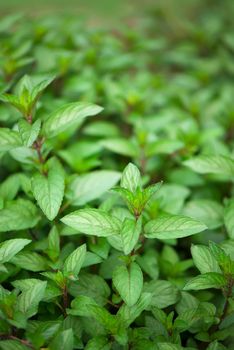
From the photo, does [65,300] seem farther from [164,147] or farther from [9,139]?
Answer: [164,147]

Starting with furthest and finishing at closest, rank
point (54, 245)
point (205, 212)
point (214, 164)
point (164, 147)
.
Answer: point (164, 147), point (205, 212), point (214, 164), point (54, 245)

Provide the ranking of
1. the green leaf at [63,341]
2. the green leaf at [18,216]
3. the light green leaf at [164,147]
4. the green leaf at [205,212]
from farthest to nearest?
the light green leaf at [164,147]
the green leaf at [205,212]
the green leaf at [18,216]
the green leaf at [63,341]

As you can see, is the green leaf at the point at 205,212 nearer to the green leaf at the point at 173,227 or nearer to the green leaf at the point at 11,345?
the green leaf at the point at 173,227

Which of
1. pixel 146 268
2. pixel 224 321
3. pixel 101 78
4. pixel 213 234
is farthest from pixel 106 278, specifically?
pixel 101 78

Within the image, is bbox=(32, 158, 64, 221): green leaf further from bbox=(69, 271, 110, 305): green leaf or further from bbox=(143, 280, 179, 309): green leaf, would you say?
bbox=(143, 280, 179, 309): green leaf

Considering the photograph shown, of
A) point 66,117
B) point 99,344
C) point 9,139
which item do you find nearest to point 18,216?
point 9,139

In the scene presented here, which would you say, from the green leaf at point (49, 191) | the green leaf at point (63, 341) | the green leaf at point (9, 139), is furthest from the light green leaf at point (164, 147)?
the green leaf at point (63, 341)
